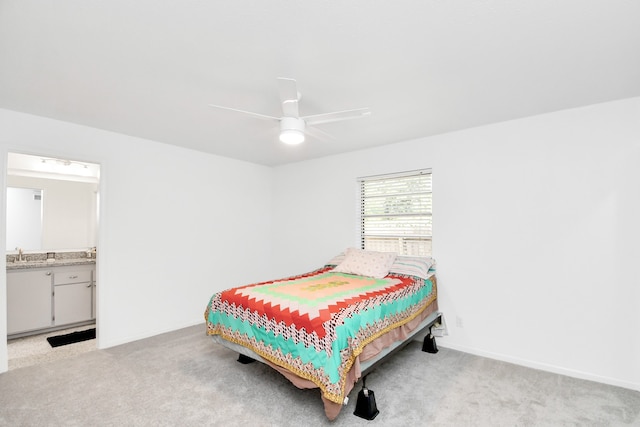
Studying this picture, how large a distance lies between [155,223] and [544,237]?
14.4 feet

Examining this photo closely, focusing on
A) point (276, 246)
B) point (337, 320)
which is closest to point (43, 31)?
point (337, 320)

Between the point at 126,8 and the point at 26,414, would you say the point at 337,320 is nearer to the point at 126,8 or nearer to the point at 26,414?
the point at 126,8

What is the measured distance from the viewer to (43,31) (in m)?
1.71

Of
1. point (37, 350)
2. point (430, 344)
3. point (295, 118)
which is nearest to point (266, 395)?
point (430, 344)

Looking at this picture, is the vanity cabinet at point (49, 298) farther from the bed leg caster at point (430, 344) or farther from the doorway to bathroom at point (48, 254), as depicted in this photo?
the bed leg caster at point (430, 344)

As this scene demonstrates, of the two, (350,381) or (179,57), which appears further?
(350,381)

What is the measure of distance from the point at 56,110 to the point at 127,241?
5.04 feet

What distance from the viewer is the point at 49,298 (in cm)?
386

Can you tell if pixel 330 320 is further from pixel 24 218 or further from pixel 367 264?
pixel 24 218

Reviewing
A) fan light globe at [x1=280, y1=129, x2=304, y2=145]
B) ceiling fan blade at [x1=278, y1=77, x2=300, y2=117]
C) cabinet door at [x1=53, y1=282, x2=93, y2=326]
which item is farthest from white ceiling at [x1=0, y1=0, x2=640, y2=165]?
cabinet door at [x1=53, y1=282, x2=93, y2=326]

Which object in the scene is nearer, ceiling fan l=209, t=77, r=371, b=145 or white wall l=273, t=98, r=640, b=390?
ceiling fan l=209, t=77, r=371, b=145

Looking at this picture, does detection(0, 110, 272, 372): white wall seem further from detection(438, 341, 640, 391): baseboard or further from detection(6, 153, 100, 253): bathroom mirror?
detection(438, 341, 640, 391): baseboard

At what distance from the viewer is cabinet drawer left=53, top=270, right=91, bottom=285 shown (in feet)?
12.9

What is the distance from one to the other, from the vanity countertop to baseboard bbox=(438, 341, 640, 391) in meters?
4.74
